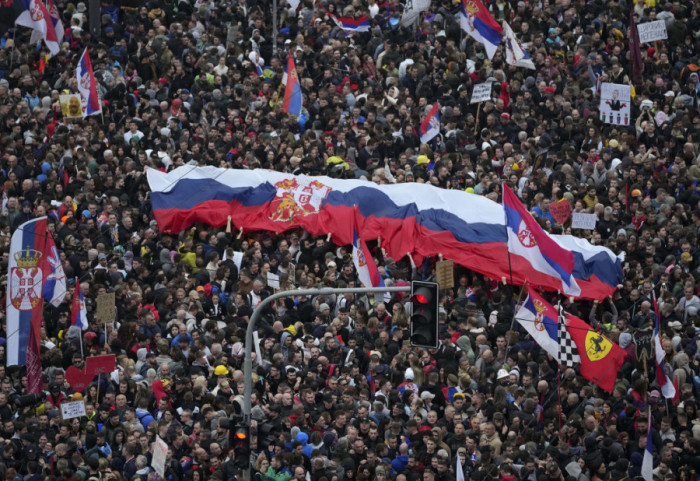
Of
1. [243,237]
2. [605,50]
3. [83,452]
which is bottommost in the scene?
[83,452]

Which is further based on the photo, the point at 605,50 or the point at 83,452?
the point at 605,50

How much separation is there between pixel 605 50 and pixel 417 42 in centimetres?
406

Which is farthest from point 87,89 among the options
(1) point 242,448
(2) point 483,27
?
(1) point 242,448

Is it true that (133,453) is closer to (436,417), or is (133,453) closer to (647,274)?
(436,417)

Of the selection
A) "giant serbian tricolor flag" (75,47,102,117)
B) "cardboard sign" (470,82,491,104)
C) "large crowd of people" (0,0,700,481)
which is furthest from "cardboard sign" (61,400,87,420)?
"cardboard sign" (470,82,491,104)

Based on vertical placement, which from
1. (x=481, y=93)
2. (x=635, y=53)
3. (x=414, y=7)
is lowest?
(x=481, y=93)

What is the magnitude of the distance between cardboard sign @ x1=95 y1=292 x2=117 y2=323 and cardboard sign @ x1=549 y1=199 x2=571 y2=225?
26.7 ft

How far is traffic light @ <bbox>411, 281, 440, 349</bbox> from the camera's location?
19281 mm

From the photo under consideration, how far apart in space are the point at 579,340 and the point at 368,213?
224 inches

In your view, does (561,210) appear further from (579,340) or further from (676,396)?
(676,396)

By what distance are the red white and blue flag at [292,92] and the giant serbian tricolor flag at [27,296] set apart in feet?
26.4

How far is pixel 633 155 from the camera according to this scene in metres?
30.1

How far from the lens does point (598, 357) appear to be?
24031mm

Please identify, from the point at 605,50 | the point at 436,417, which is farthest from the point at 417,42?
the point at 436,417
